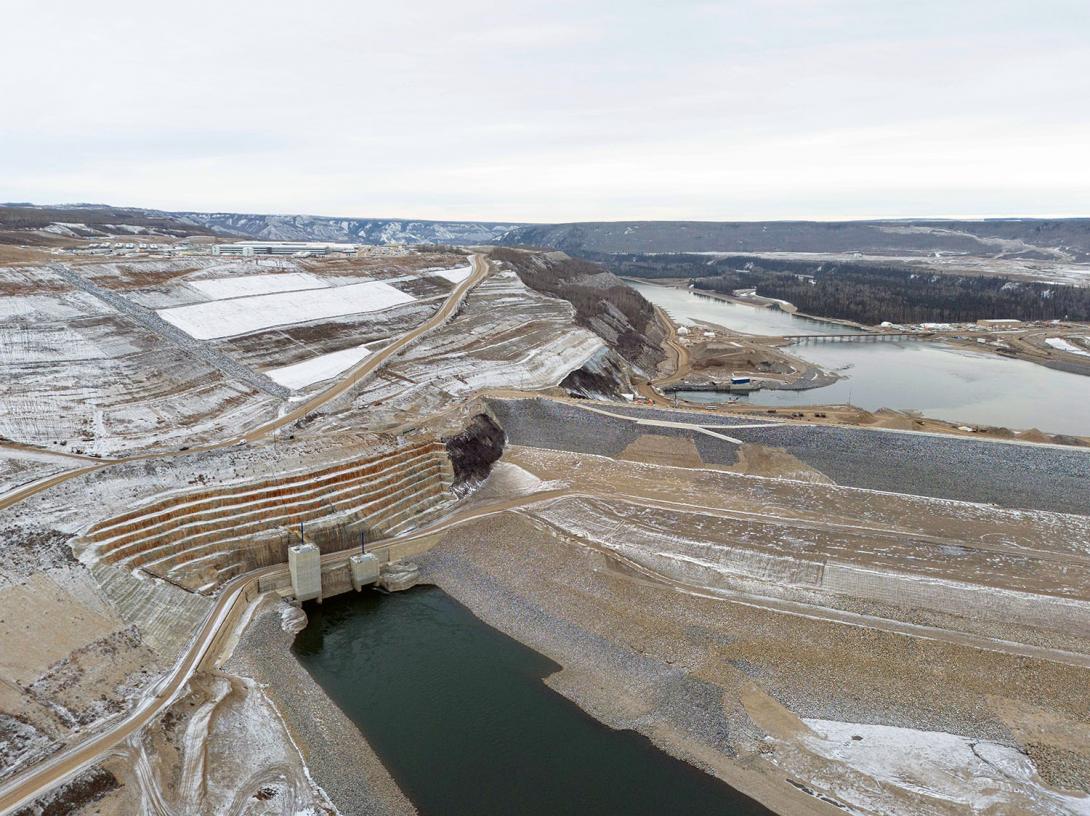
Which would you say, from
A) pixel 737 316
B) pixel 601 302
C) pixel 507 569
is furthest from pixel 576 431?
pixel 737 316

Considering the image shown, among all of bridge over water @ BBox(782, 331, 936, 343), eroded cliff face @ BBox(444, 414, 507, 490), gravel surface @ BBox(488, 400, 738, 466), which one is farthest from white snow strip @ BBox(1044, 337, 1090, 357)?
eroded cliff face @ BBox(444, 414, 507, 490)

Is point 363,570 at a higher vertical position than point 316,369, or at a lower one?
lower

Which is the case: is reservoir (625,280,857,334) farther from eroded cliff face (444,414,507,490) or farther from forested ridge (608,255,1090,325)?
eroded cliff face (444,414,507,490)

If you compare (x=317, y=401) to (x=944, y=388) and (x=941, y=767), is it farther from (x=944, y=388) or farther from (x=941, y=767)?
(x=944, y=388)

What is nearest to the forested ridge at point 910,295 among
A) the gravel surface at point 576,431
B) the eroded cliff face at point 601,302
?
the eroded cliff face at point 601,302

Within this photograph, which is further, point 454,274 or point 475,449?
point 454,274

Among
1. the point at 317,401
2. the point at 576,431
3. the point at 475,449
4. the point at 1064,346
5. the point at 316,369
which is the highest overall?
the point at 316,369
